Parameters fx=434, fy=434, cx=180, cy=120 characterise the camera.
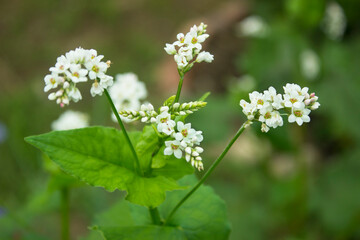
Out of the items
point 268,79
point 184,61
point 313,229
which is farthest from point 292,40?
point 184,61

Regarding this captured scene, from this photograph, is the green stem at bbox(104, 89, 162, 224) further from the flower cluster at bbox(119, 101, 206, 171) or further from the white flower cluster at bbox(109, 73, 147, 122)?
the white flower cluster at bbox(109, 73, 147, 122)

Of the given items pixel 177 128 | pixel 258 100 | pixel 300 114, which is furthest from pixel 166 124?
pixel 300 114

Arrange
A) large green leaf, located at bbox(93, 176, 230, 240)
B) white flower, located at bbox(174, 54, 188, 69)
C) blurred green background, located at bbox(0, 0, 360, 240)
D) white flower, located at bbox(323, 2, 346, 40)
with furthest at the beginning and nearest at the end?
white flower, located at bbox(323, 2, 346, 40) < blurred green background, located at bbox(0, 0, 360, 240) < large green leaf, located at bbox(93, 176, 230, 240) < white flower, located at bbox(174, 54, 188, 69)

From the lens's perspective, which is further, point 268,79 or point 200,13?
point 200,13

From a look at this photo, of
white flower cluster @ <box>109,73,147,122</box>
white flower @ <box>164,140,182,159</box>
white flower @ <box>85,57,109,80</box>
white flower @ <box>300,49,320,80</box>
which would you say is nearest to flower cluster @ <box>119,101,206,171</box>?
white flower @ <box>164,140,182,159</box>

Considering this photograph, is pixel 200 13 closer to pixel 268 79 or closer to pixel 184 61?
pixel 268 79

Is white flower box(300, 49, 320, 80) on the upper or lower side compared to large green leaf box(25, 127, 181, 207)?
upper

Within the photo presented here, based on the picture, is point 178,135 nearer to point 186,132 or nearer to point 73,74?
point 186,132
